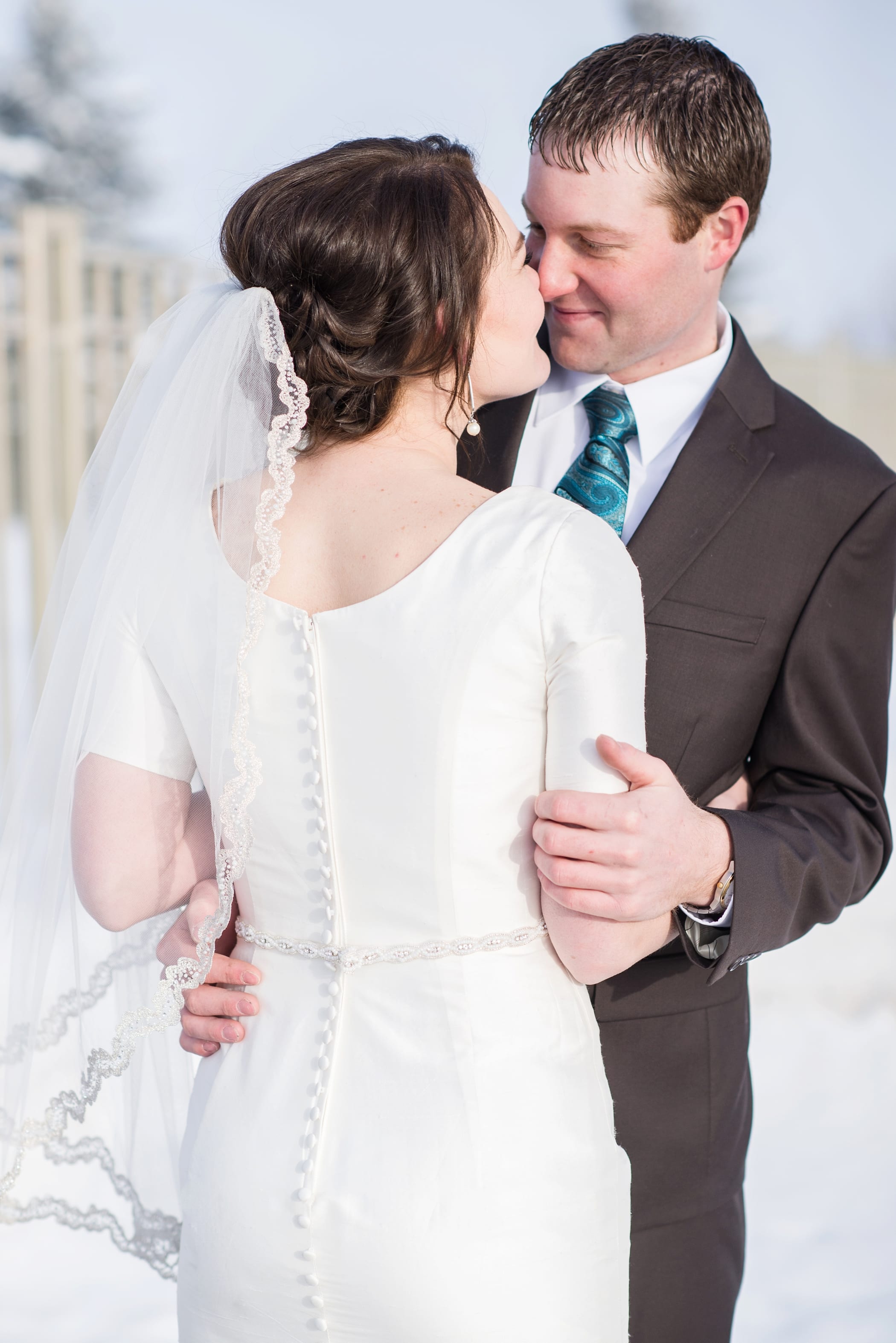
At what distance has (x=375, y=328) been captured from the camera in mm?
1427

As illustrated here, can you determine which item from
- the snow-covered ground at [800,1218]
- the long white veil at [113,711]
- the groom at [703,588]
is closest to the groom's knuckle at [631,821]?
the groom at [703,588]

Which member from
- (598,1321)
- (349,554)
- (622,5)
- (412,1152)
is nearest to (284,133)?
(349,554)

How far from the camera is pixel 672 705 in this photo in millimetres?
1913

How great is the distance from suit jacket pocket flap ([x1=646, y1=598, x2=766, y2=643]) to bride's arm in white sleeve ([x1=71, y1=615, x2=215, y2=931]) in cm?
80

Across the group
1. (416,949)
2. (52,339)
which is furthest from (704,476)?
(52,339)

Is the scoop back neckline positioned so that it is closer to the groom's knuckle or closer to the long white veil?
the long white veil

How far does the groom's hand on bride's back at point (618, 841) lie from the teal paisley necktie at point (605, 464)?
0.70 metres

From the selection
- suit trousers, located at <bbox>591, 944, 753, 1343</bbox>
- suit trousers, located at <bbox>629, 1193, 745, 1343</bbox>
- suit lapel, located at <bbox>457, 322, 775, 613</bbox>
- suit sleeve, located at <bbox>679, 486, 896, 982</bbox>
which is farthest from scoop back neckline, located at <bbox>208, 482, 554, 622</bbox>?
suit trousers, located at <bbox>629, 1193, 745, 1343</bbox>

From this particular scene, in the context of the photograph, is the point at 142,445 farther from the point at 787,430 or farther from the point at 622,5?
the point at 622,5

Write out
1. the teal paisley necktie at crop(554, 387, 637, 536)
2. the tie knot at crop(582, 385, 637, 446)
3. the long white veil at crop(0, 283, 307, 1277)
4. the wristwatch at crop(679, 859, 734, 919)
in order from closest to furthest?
the long white veil at crop(0, 283, 307, 1277), the wristwatch at crop(679, 859, 734, 919), the teal paisley necktie at crop(554, 387, 637, 536), the tie knot at crop(582, 385, 637, 446)

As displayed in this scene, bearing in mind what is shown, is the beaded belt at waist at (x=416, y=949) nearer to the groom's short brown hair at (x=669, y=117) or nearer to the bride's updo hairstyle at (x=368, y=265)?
the bride's updo hairstyle at (x=368, y=265)

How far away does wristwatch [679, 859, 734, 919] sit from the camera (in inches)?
66.7

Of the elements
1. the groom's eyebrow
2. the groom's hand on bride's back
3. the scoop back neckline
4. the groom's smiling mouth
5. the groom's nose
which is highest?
the groom's eyebrow

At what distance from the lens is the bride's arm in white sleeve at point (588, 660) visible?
1.32m
